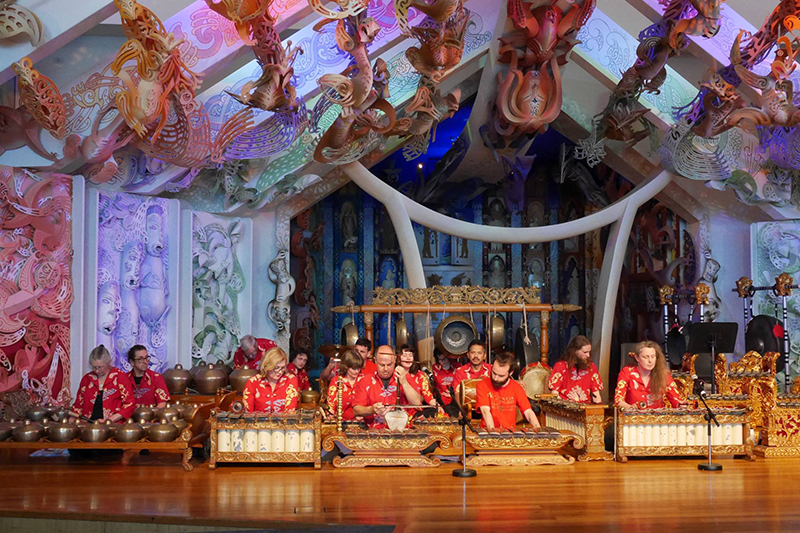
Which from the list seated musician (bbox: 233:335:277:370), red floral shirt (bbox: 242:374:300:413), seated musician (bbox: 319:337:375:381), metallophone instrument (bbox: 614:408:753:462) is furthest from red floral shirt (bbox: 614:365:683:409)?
seated musician (bbox: 233:335:277:370)

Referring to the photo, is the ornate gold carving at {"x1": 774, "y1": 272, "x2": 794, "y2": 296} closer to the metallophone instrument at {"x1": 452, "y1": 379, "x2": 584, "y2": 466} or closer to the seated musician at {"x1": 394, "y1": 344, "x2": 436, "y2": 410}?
the metallophone instrument at {"x1": 452, "y1": 379, "x2": 584, "y2": 466}

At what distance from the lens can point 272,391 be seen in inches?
297

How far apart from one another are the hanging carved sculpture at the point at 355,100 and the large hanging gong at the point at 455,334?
269cm

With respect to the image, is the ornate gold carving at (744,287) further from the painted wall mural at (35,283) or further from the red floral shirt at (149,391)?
the painted wall mural at (35,283)

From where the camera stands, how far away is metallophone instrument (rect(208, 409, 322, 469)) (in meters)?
7.20

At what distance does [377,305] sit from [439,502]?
5.48 metres

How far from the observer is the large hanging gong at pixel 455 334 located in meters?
12.1

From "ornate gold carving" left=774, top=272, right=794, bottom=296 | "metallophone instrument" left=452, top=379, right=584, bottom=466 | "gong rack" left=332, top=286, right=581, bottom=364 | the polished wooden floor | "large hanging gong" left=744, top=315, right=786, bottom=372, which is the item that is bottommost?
the polished wooden floor

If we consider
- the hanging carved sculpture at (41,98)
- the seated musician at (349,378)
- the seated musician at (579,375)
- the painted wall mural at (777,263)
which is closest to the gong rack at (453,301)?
the seated musician at (579,375)

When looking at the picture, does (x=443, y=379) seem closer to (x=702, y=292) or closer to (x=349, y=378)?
(x=349, y=378)

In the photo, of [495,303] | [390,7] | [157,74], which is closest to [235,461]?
[157,74]

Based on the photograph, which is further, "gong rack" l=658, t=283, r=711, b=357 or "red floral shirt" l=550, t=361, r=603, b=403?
"gong rack" l=658, t=283, r=711, b=357

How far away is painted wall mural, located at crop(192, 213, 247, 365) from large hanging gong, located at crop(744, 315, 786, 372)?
710 cm

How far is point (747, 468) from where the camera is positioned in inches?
288
